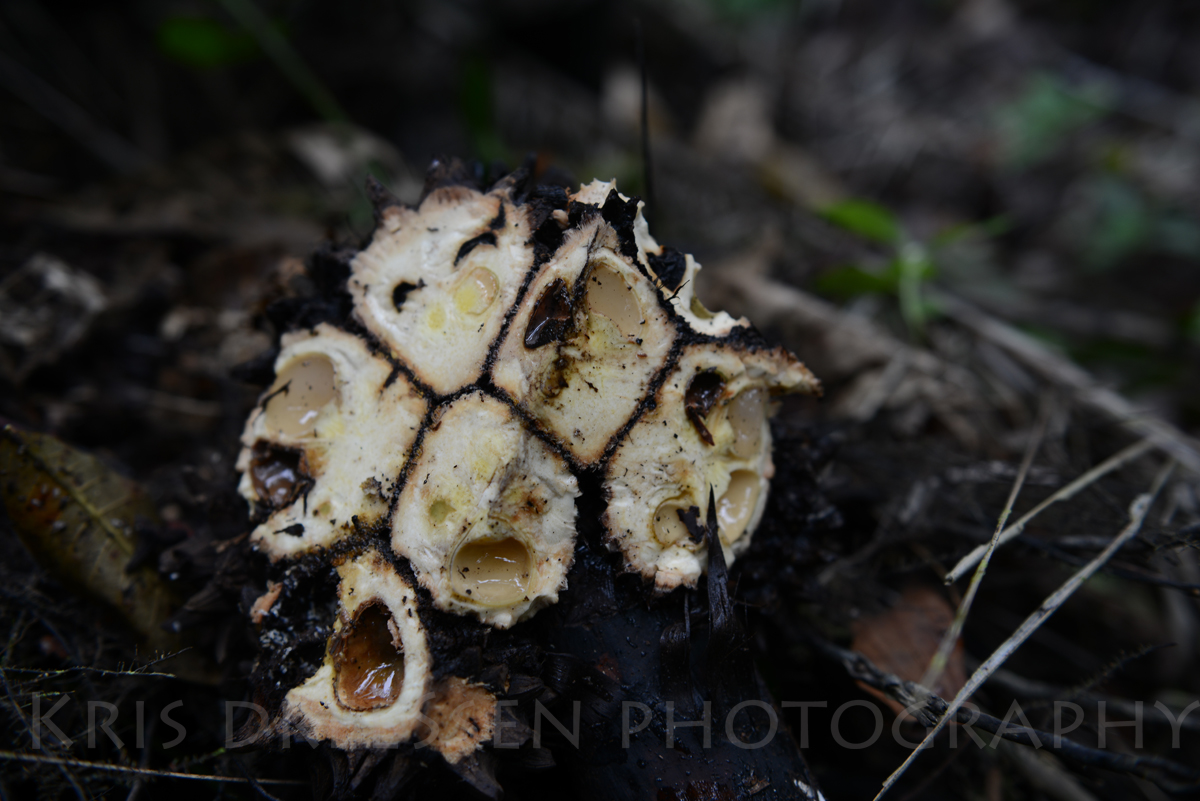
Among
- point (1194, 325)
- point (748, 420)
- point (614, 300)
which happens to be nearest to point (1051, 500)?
point (748, 420)

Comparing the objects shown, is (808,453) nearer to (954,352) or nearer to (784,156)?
(954,352)

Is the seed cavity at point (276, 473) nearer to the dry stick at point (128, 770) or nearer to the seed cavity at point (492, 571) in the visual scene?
the seed cavity at point (492, 571)

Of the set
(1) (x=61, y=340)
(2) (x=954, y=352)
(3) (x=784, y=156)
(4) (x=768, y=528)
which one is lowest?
(1) (x=61, y=340)

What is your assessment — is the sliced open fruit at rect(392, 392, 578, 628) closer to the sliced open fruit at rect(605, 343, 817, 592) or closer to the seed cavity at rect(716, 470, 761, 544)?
the sliced open fruit at rect(605, 343, 817, 592)

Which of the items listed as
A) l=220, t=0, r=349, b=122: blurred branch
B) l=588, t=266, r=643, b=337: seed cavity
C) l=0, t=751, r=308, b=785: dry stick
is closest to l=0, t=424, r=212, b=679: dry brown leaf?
l=0, t=751, r=308, b=785: dry stick

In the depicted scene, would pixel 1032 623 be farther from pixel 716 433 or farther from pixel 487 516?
pixel 487 516

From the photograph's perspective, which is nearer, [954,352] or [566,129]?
[954,352]

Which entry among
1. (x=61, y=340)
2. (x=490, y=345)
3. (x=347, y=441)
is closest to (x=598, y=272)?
(x=490, y=345)
